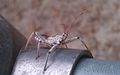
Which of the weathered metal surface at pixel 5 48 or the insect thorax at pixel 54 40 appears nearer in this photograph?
the weathered metal surface at pixel 5 48

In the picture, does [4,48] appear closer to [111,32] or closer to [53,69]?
[53,69]

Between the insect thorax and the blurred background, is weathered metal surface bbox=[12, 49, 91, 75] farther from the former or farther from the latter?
the blurred background

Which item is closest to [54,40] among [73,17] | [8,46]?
[8,46]

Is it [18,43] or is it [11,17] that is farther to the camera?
[11,17]

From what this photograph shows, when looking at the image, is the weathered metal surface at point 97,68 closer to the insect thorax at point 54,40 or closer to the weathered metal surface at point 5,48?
the weathered metal surface at point 5,48

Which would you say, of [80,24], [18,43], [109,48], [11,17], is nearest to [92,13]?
[80,24]

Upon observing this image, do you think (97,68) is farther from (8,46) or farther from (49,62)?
(8,46)

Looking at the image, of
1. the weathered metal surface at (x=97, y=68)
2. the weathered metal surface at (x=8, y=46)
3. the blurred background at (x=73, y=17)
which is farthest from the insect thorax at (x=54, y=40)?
the blurred background at (x=73, y=17)
